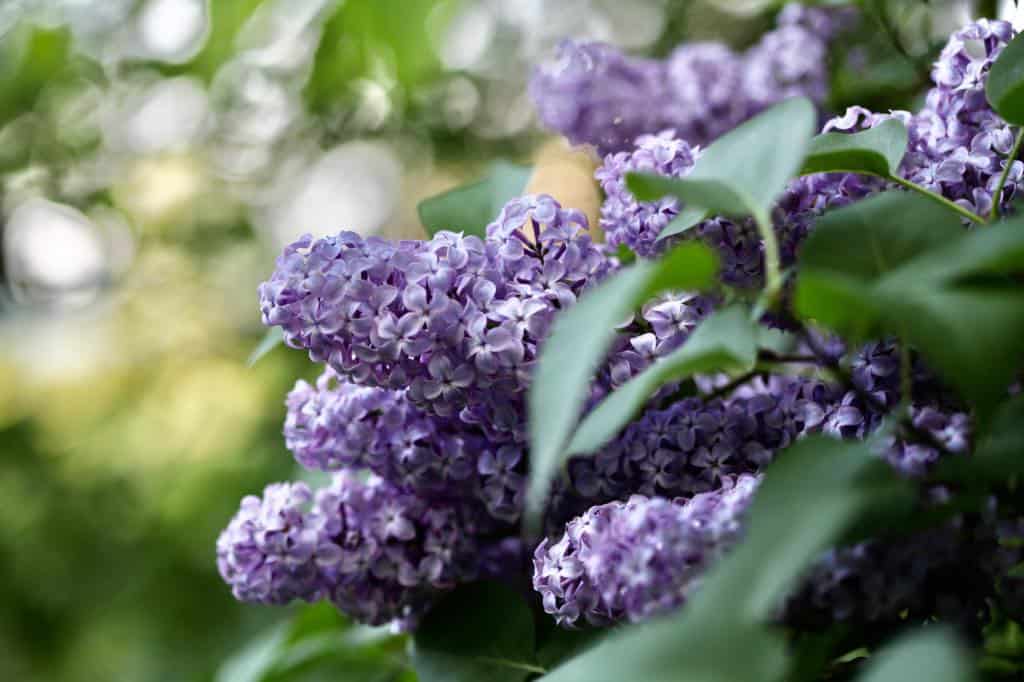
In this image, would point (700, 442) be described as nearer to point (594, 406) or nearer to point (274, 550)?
point (594, 406)

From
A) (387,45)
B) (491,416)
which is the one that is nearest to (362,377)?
(491,416)

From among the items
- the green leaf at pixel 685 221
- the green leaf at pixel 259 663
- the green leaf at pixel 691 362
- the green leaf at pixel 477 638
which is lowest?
the green leaf at pixel 259 663

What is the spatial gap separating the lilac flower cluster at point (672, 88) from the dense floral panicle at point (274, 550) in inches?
12.1

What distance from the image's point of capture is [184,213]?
1.41 meters

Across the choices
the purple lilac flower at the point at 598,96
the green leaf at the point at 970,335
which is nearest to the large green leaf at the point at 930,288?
the green leaf at the point at 970,335

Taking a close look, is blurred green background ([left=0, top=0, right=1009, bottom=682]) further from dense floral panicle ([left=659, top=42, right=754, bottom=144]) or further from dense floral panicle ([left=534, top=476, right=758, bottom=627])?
dense floral panicle ([left=534, top=476, right=758, bottom=627])

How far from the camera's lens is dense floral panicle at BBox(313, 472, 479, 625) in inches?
15.3

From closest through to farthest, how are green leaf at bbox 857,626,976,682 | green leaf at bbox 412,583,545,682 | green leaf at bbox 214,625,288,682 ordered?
1. green leaf at bbox 857,626,976,682
2. green leaf at bbox 412,583,545,682
3. green leaf at bbox 214,625,288,682

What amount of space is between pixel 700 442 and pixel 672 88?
1.22 feet

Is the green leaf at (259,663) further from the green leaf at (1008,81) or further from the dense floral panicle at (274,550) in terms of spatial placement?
the green leaf at (1008,81)

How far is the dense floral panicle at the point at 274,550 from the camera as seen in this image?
0.39 meters

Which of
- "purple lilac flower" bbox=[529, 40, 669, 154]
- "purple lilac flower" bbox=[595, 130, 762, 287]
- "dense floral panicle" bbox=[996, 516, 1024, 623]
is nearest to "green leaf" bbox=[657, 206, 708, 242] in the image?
"purple lilac flower" bbox=[595, 130, 762, 287]

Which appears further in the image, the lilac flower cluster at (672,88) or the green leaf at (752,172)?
the lilac flower cluster at (672,88)

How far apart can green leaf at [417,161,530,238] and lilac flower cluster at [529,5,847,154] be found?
0.19 meters
